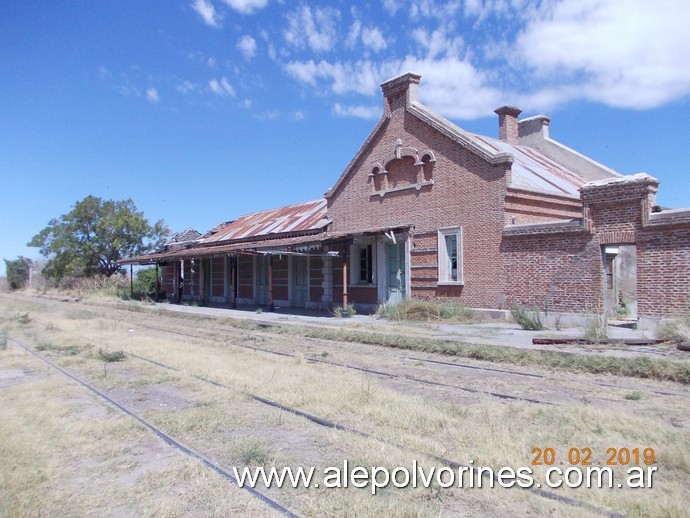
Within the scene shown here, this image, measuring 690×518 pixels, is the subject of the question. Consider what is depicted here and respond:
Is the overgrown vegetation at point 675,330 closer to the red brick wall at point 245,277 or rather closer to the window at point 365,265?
the window at point 365,265

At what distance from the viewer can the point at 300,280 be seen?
89.9ft

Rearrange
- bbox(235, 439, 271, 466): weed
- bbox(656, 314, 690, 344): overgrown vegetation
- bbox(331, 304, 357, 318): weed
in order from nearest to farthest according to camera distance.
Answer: bbox(235, 439, 271, 466): weed
bbox(656, 314, 690, 344): overgrown vegetation
bbox(331, 304, 357, 318): weed

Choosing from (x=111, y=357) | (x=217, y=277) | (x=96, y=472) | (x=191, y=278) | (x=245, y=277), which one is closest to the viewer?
(x=96, y=472)

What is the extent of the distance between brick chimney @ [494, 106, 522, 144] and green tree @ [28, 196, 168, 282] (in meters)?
34.2

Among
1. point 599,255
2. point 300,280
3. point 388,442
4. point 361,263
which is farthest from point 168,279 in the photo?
point 388,442

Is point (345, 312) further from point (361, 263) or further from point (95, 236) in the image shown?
point (95, 236)

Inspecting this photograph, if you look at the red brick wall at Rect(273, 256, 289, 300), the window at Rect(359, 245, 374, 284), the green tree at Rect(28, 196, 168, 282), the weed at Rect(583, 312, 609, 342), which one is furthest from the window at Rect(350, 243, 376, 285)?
the green tree at Rect(28, 196, 168, 282)

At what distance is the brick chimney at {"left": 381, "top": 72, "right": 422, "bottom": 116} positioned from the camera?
70.4ft

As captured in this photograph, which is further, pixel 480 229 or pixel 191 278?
pixel 191 278

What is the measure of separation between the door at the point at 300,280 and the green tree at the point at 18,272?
203 ft

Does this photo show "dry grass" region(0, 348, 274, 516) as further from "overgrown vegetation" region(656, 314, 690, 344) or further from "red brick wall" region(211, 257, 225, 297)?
"red brick wall" region(211, 257, 225, 297)

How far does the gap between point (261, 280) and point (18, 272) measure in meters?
60.9

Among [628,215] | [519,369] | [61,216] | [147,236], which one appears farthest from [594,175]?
[61,216]

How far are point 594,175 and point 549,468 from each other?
2347cm
